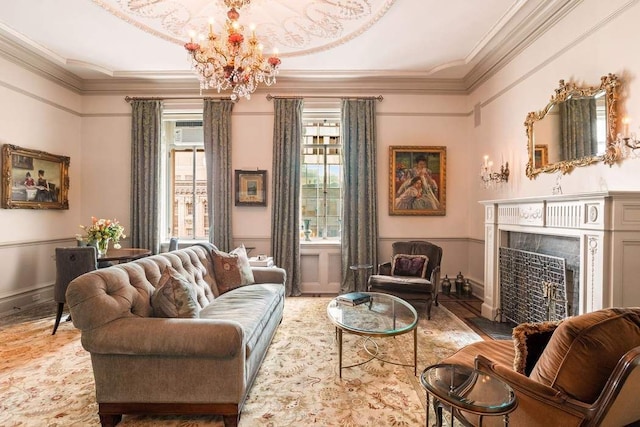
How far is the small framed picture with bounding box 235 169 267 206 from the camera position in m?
4.94

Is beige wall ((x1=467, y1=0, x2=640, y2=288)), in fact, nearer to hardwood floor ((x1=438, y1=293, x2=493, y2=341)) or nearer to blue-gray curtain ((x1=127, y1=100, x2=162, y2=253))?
hardwood floor ((x1=438, y1=293, x2=493, y2=341))

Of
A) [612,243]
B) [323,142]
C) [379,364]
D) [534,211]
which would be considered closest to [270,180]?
[323,142]

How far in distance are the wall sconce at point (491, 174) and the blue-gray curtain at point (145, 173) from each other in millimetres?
4983

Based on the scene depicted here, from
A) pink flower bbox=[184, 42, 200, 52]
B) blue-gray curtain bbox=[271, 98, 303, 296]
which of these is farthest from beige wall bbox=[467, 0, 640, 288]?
pink flower bbox=[184, 42, 200, 52]

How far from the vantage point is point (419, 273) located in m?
4.16

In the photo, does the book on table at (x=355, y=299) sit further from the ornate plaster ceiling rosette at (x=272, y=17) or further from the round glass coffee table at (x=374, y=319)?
the ornate plaster ceiling rosette at (x=272, y=17)

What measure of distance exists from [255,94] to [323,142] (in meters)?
1.35

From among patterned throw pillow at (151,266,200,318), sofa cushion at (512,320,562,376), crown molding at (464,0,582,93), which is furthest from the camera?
crown molding at (464,0,582,93)

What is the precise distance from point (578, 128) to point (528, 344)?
2.44 metres

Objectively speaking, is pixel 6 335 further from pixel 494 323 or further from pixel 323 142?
pixel 494 323

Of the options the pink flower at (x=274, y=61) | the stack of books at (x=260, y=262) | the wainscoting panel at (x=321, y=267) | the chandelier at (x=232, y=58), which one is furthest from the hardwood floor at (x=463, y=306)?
the chandelier at (x=232, y=58)

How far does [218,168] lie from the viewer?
4887 millimetres

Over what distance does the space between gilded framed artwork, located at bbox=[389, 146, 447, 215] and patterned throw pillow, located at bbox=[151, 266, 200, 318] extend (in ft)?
11.9

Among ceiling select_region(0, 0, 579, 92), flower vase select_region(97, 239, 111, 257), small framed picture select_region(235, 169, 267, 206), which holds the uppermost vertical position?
ceiling select_region(0, 0, 579, 92)
